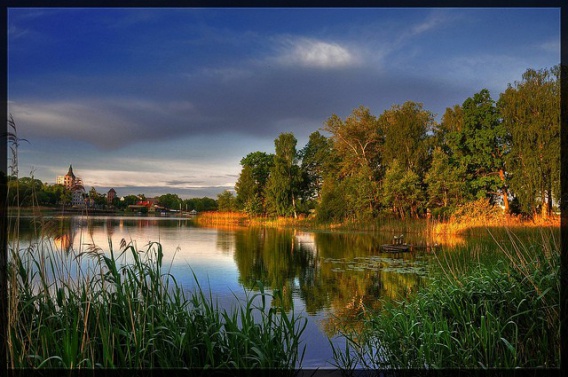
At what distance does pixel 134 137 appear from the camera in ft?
22.7

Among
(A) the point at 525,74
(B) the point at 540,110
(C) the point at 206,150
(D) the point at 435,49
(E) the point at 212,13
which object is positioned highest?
(A) the point at 525,74

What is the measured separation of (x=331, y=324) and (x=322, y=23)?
3.55 meters

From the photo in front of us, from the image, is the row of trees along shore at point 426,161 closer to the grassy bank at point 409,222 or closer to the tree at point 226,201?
the grassy bank at point 409,222

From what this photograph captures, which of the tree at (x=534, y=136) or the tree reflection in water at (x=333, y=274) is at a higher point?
the tree at (x=534, y=136)

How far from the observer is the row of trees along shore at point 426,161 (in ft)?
64.5

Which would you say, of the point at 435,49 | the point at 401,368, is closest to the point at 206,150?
the point at 435,49

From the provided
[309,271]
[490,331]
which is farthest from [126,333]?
[309,271]

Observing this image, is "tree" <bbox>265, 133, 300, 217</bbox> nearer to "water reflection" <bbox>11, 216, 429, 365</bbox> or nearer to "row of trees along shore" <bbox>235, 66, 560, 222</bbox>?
"row of trees along shore" <bbox>235, 66, 560, 222</bbox>

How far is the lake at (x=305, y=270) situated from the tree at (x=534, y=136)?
7603 millimetres

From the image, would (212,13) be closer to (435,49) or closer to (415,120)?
(435,49)

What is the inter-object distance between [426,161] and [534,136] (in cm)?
571

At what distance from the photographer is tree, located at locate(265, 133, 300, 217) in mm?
23719

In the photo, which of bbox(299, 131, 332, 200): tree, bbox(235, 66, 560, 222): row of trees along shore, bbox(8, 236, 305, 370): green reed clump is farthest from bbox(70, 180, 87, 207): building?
bbox(299, 131, 332, 200): tree

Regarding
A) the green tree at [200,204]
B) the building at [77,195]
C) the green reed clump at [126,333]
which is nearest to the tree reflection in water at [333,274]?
the green reed clump at [126,333]
